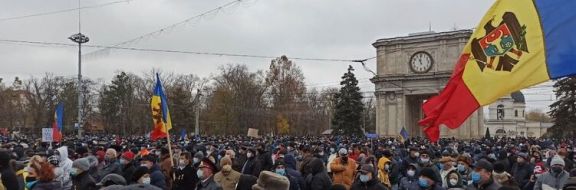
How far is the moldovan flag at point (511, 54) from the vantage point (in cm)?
543

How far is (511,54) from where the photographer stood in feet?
19.5

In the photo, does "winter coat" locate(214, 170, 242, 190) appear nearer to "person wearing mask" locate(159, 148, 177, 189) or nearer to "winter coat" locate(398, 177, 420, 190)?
"person wearing mask" locate(159, 148, 177, 189)

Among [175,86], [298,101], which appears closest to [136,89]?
[175,86]

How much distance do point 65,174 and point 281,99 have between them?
64388 millimetres

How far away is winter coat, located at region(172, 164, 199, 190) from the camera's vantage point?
10000 mm

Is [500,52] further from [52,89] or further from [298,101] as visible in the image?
[52,89]

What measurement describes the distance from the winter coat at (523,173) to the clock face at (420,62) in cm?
4398

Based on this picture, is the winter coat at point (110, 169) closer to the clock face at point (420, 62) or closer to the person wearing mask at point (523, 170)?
the person wearing mask at point (523, 170)

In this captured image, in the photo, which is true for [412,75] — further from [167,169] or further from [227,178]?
[227,178]

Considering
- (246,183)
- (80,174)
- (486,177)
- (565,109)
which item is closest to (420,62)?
(565,109)

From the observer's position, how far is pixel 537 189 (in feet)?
33.3

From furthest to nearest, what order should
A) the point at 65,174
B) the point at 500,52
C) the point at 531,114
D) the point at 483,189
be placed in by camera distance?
the point at 531,114
the point at 65,174
the point at 483,189
the point at 500,52

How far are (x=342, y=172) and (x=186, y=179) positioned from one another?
2916 mm

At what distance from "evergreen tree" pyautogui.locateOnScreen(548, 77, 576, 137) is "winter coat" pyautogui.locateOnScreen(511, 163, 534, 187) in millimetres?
45806
